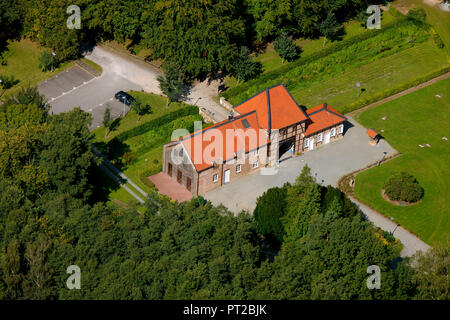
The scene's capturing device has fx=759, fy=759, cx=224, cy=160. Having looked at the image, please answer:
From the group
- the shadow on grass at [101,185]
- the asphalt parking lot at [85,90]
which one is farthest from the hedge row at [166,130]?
the asphalt parking lot at [85,90]

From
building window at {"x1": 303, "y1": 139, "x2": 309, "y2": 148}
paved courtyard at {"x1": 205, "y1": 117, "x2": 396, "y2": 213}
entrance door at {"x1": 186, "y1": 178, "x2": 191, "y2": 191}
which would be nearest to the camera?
entrance door at {"x1": 186, "y1": 178, "x2": 191, "y2": 191}

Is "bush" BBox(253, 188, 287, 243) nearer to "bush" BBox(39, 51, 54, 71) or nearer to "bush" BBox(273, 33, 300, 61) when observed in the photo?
"bush" BBox(273, 33, 300, 61)

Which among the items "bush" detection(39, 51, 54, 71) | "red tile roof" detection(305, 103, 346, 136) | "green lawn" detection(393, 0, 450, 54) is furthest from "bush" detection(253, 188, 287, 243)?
"green lawn" detection(393, 0, 450, 54)

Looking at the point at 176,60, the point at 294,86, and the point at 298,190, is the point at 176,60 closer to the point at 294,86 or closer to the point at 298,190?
the point at 294,86

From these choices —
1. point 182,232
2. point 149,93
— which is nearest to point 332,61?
point 149,93

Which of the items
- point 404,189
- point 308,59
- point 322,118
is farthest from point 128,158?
point 404,189

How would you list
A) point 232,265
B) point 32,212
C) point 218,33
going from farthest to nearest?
point 218,33, point 32,212, point 232,265
